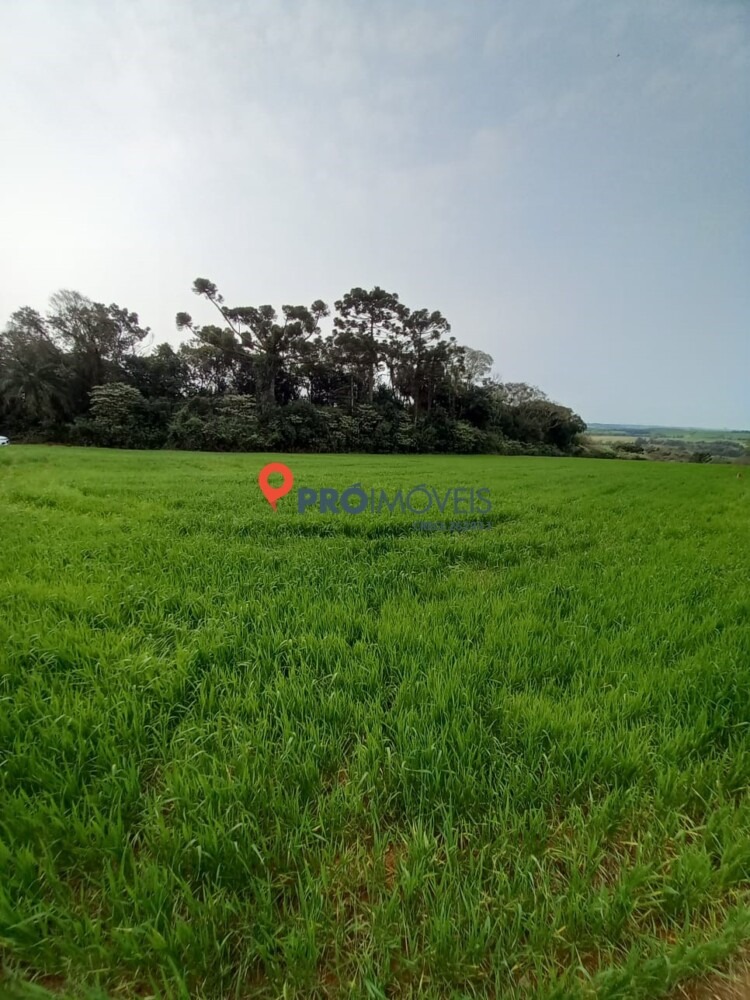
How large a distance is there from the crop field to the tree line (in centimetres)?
2571

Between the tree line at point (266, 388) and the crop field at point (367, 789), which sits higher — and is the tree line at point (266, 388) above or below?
above

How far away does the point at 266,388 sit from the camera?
30922 millimetres

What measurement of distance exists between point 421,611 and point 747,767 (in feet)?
5.03

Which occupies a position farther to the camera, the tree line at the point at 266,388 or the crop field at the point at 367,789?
the tree line at the point at 266,388

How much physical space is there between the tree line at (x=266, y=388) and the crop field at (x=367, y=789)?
25707 mm

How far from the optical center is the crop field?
2.87 ft

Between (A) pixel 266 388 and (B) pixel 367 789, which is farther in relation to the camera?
(A) pixel 266 388

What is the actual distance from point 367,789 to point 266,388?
107 ft

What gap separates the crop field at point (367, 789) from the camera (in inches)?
34.4

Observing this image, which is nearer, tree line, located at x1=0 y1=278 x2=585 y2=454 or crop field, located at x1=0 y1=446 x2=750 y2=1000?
crop field, located at x1=0 y1=446 x2=750 y2=1000

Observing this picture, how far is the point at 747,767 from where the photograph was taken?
4.52ft

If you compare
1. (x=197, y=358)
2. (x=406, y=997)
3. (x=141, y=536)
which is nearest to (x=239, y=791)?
(x=406, y=997)

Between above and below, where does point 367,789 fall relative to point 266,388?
below

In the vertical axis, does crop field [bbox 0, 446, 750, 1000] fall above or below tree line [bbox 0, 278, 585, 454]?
below
